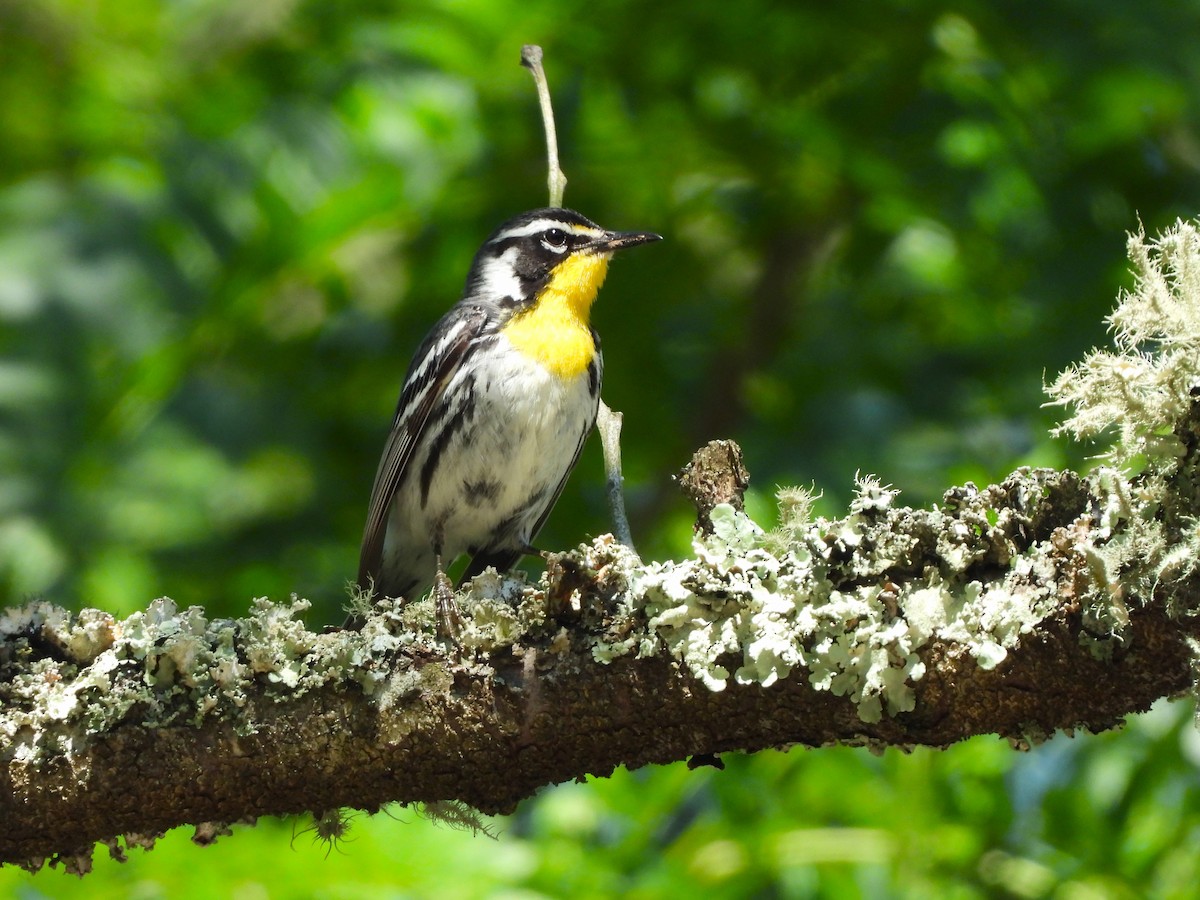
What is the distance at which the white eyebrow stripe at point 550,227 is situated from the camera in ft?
18.1

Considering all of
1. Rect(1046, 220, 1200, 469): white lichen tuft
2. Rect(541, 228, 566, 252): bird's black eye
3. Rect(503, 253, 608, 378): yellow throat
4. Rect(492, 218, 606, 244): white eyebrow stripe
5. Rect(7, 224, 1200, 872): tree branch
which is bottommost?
Rect(7, 224, 1200, 872): tree branch

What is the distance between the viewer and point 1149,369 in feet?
7.27

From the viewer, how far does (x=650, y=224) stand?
672 cm

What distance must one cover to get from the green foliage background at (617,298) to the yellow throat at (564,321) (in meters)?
0.75

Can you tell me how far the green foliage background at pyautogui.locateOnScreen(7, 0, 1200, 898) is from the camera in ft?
14.3

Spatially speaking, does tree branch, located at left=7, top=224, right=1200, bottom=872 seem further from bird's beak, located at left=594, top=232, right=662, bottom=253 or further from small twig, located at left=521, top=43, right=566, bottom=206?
bird's beak, located at left=594, top=232, right=662, bottom=253

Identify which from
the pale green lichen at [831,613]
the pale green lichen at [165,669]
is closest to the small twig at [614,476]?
the pale green lichen at [831,613]

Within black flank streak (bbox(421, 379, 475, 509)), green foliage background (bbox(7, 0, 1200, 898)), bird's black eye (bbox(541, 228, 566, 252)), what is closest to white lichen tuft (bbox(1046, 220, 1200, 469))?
green foliage background (bbox(7, 0, 1200, 898))

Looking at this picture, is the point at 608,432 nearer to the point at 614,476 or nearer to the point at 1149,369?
the point at 614,476

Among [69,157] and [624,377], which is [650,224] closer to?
[624,377]

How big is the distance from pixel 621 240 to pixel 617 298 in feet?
3.81

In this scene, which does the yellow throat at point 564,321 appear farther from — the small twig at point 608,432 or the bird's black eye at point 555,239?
the small twig at point 608,432

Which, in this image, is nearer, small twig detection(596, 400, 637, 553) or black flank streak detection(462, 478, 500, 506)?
small twig detection(596, 400, 637, 553)

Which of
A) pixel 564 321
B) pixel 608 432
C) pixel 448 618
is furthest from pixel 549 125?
pixel 564 321
